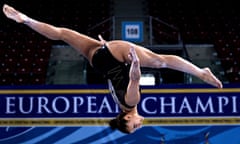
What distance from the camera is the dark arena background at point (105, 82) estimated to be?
6211mm

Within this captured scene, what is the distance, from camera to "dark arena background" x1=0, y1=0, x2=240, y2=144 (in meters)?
6.21

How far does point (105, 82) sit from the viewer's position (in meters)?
8.75

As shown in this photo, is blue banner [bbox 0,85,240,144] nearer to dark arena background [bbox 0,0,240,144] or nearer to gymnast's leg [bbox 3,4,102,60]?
dark arena background [bbox 0,0,240,144]

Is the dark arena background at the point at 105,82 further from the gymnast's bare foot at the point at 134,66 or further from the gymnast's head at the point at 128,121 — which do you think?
the gymnast's bare foot at the point at 134,66

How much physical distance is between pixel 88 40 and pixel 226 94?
258cm

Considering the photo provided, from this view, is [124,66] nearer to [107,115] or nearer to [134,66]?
[134,66]

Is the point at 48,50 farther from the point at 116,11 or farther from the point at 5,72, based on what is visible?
the point at 116,11

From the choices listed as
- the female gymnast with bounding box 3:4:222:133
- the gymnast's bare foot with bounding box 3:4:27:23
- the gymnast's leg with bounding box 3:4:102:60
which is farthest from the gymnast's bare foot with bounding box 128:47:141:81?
the gymnast's bare foot with bounding box 3:4:27:23

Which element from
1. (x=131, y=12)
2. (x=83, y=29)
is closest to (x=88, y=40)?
(x=83, y=29)

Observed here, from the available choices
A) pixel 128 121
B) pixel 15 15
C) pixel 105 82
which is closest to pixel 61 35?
pixel 15 15

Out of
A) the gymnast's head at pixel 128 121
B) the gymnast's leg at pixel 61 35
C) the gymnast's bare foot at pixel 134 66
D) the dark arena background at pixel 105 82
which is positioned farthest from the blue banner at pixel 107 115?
the gymnast's bare foot at pixel 134 66

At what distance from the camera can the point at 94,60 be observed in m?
4.26

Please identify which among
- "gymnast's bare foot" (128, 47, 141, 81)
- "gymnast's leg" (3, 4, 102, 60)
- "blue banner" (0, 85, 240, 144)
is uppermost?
"gymnast's leg" (3, 4, 102, 60)

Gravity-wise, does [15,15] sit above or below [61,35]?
above
